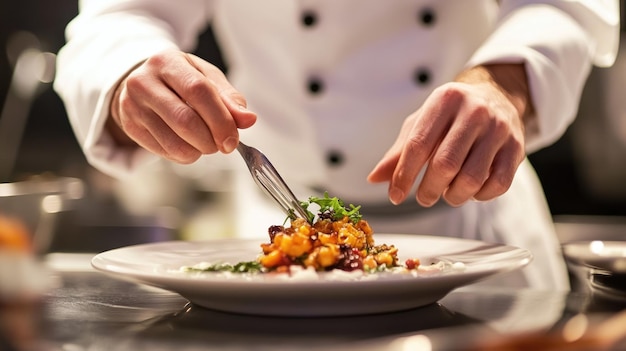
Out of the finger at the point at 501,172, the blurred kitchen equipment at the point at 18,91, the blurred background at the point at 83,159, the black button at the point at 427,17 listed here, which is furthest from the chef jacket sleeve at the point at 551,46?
the blurred kitchen equipment at the point at 18,91

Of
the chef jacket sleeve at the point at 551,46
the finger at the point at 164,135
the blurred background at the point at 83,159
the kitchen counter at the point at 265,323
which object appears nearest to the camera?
the kitchen counter at the point at 265,323

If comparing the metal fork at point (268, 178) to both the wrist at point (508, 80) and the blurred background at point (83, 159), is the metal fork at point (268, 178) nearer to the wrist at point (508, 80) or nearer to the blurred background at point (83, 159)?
the wrist at point (508, 80)

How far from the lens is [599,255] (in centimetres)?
99

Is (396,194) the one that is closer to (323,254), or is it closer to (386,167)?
(386,167)

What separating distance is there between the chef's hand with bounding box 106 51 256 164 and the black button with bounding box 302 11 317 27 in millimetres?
508

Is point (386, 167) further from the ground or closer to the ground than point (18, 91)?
closer to the ground

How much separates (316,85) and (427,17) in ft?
0.81

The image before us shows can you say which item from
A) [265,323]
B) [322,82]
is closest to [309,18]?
[322,82]

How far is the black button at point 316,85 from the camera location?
1579mm

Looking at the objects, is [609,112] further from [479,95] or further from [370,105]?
[479,95]

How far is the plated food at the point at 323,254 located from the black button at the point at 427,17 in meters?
0.67

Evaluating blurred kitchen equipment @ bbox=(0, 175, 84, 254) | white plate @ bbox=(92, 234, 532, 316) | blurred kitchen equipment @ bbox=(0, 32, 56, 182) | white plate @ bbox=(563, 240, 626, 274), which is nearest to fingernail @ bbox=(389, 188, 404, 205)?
white plate @ bbox=(92, 234, 532, 316)

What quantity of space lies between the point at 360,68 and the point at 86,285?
0.72 m

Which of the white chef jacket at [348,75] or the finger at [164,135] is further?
the white chef jacket at [348,75]
